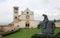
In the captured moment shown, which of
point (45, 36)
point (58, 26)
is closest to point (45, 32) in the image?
point (45, 36)

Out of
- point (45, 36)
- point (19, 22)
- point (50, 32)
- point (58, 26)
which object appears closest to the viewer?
point (45, 36)

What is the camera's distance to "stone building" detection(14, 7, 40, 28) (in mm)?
48650

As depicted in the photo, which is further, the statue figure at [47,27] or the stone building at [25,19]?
the stone building at [25,19]

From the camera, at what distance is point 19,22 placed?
48.9 m

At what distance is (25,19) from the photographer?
50969 mm

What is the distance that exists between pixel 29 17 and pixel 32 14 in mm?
1284

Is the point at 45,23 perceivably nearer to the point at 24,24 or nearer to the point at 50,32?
the point at 50,32

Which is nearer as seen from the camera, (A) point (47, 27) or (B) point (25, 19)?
(A) point (47, 27)

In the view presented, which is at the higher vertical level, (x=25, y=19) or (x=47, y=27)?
(x=47, y=27)

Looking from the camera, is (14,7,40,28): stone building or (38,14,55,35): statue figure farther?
(14,7,40,28): stone building

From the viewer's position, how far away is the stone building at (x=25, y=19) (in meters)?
48.7

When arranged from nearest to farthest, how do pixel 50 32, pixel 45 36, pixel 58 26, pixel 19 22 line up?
pixel 45 36 < pixel 50 32 < pixel 58 26 < pixel 19 22

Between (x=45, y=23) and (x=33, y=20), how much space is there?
31.3 m

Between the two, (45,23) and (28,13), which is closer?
(45,23)
